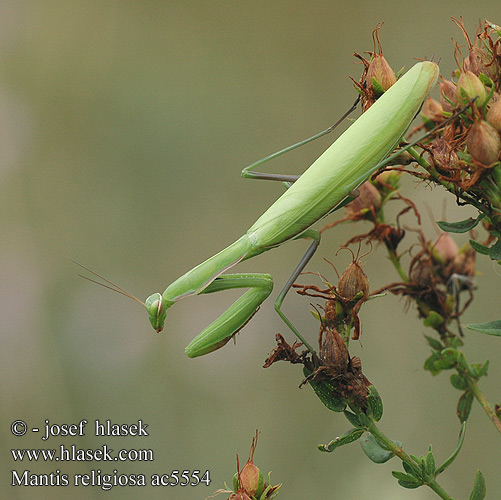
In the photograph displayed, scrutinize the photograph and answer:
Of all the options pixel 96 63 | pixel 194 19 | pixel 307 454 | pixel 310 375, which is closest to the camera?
pixel 310 375

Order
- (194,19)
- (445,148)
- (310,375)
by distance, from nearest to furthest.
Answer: (445,148)
(310,375)
(194,19)

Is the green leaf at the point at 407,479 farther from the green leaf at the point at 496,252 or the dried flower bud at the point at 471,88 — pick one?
the dried flower bud at the point at 471,88

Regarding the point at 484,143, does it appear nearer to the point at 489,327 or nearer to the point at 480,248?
the point at 480,248

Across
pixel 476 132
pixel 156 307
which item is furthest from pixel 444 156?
pixel 156 307

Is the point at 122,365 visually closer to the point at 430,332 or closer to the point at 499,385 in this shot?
the point at 430,332

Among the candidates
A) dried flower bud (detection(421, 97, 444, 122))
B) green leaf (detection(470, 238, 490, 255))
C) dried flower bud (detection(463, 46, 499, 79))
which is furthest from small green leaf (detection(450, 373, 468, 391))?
dried flower bud (detection(463, 46, 499, 79))

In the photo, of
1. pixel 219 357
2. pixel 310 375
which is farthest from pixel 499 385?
pixel 310 375
